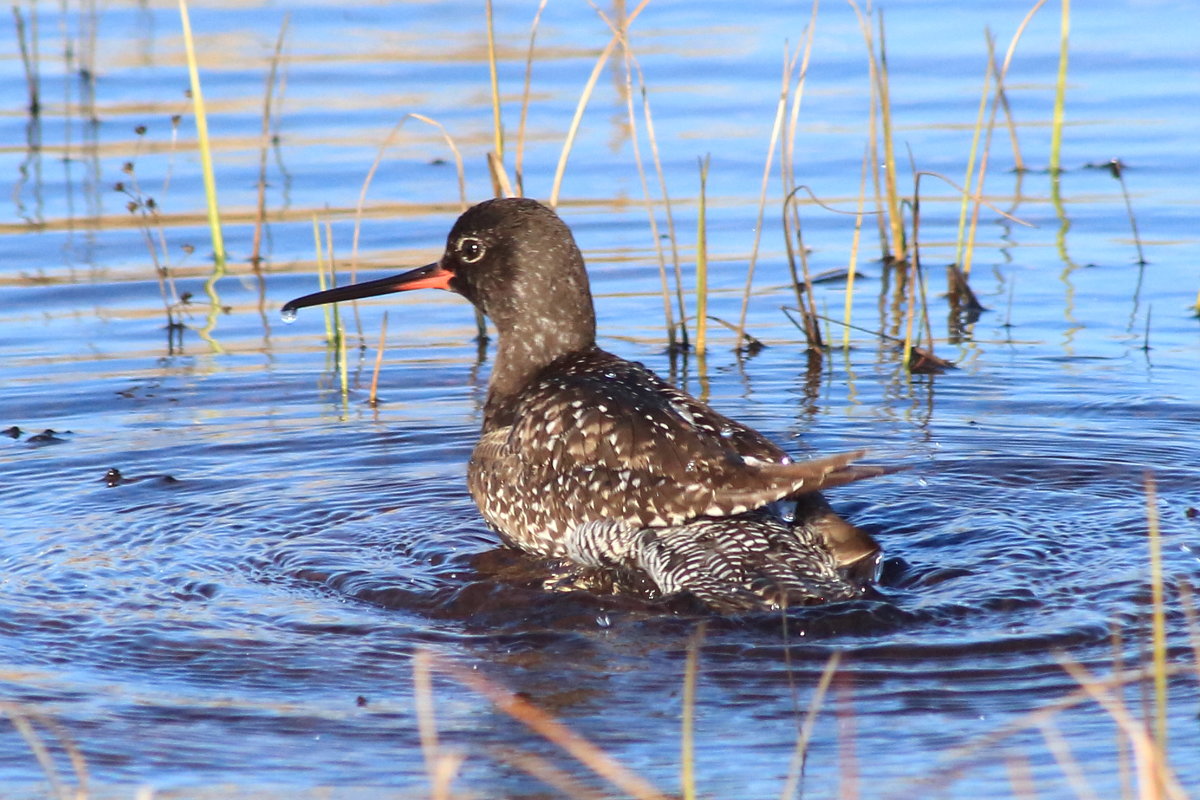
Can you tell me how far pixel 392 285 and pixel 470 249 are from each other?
39cm

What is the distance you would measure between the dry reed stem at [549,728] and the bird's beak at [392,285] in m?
2.44

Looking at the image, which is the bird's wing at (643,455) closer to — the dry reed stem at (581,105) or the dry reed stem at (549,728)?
the dry reed stem at (549,728)

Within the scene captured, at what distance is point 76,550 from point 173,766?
6.50 ft

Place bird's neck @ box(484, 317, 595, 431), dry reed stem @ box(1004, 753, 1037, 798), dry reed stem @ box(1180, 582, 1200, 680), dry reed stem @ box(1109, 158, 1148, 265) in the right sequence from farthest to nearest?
dry reed stem @ box(1109, 158, 1148, 265), bird's neck @ box(484, 317, 595, 431), dry reed stem @ box(1180, 582, 1200, 680), dry reed stem @ box(1004, 753, 1037, 798)

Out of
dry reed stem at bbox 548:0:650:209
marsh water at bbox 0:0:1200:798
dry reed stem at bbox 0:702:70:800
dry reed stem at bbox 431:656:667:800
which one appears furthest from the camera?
dry reed stem at bbox 548:0:650:209

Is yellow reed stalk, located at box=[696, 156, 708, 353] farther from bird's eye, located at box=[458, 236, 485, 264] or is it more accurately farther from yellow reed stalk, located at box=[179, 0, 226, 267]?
yellow reed stalk, located at box=[179, 0, 226, 267]

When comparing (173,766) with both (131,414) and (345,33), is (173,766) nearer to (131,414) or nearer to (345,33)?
(131,414)

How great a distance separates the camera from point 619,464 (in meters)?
6.18

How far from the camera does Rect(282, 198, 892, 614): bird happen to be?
5766 mm

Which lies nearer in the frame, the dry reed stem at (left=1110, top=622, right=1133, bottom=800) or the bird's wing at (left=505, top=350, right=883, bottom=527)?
the dry reed stem at (left=1110, top=622, right=1133, bottom=800)

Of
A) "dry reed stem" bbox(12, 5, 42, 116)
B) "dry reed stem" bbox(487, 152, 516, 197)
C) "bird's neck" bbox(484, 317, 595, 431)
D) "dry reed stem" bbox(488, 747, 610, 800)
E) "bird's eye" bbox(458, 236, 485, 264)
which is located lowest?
"dry reed stem" bbox(488, 747, 610, 800)

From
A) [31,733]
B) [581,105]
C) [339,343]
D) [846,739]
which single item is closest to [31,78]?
[339,343]

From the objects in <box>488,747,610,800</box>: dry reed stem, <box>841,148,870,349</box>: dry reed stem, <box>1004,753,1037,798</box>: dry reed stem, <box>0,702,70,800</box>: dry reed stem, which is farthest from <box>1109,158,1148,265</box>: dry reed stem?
<box>0,702,70,800</box>: dry reed stem

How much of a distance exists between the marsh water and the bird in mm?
193
